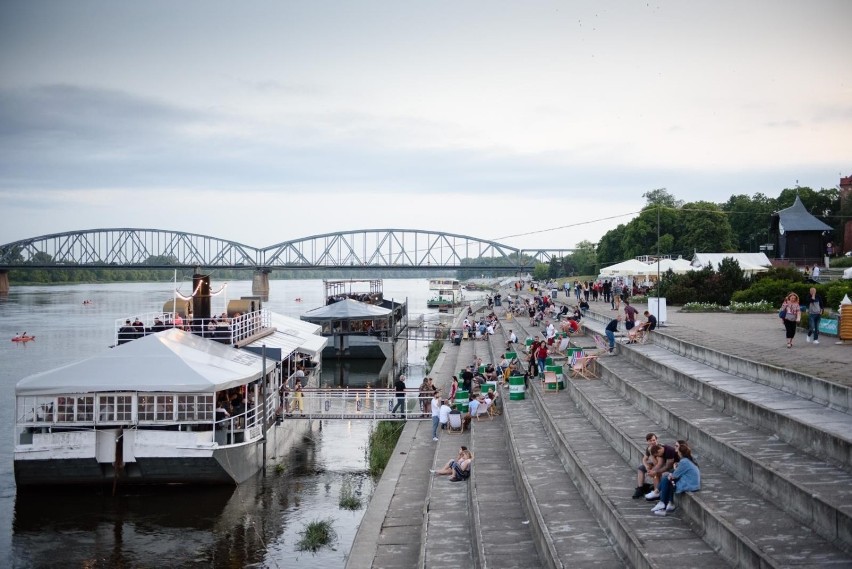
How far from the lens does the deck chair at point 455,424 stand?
71.3 feet

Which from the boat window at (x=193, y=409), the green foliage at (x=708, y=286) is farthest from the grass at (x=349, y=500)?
the green foliage at (x=708, y=286)

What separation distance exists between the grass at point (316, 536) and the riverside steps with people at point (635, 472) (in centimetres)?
110

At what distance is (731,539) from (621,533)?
1.55 metres

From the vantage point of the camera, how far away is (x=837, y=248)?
82.6 meters

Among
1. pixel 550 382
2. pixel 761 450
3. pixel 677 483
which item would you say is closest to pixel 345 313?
pixel 550 382

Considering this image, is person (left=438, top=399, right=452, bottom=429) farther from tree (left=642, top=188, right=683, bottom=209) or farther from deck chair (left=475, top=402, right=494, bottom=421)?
tree (left=642, top=188, right=683, bottom=209)

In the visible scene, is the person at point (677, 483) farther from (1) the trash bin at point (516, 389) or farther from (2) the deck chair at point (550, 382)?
(1) the trash bin at point (516, 389)

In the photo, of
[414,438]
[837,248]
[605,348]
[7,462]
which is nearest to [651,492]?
[414,438]

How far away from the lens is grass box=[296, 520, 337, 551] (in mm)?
16328

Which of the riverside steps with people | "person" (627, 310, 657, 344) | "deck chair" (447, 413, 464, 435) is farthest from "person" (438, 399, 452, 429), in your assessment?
"person" (627, 310, 657, 344)

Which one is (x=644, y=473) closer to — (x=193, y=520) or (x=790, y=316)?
(x=790, y=316)

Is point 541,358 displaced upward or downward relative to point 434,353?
upward

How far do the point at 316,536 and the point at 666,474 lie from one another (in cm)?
796

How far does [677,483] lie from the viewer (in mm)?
11164
